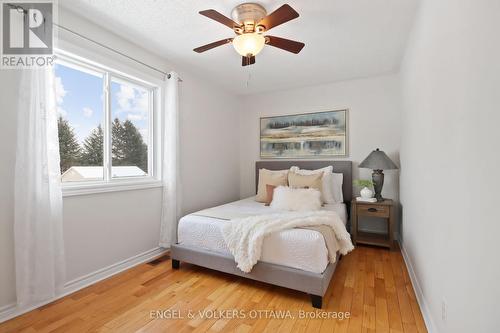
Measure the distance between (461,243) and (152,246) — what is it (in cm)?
288

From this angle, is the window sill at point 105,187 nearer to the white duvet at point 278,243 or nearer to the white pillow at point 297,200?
the white duvet at point 278,243

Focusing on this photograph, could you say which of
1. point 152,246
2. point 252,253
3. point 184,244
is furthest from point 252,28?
point 152,246

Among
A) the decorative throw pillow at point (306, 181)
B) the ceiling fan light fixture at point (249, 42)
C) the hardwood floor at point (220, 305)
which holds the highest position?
the ceiling fan light fixture at point (249, 42)

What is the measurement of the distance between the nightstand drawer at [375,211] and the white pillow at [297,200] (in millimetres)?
705

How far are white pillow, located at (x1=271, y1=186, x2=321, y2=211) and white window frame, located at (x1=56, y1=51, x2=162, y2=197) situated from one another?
5.06ft

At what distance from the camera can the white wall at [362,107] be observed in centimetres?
335

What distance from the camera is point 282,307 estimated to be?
1.82m

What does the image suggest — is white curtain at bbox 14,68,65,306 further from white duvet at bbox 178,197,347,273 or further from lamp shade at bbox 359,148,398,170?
lamp shade at bbox 359,148,398,170

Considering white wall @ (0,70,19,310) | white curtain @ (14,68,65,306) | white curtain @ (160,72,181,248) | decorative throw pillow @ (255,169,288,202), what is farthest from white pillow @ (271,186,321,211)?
white wall @ (0,70,19,310)

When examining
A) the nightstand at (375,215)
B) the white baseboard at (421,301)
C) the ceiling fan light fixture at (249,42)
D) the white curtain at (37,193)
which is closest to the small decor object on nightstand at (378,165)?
the nightstand at (375,215)

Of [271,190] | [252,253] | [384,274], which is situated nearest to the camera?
[252,253]

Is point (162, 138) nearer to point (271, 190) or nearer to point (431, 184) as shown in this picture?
point (271, 190)

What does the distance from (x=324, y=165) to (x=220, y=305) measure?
2.65m

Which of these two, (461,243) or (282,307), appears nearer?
(461,243)
